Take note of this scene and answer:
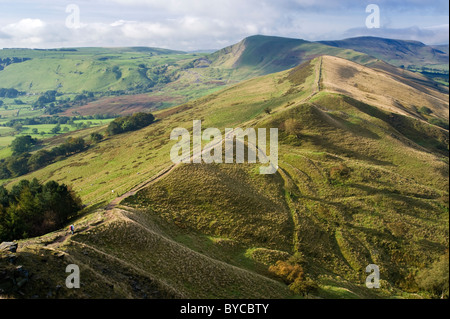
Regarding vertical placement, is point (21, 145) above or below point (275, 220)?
above

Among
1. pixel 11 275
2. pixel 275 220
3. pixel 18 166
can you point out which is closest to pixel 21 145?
pixel 18 166

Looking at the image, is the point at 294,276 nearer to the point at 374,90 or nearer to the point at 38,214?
the point at 38,214

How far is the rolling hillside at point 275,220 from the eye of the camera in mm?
28719

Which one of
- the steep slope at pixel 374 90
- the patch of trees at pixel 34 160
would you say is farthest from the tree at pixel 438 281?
the patch of trees at pixel 34 160

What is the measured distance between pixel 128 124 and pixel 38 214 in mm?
128678

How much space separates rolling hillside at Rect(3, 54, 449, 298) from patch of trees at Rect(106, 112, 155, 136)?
64.2 metres

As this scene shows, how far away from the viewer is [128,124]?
163500mm

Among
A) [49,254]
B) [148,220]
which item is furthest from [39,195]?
[49,254]

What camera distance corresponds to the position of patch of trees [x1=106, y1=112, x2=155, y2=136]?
6363 inches

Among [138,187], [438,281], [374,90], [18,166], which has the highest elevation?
[374,90]

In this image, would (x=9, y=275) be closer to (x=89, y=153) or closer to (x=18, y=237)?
(x=18, y=237)

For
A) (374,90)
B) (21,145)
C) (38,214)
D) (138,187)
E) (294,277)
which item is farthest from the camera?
(21,145)

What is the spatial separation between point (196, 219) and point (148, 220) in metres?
8.72

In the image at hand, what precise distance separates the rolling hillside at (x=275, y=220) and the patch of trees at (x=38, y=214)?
482 centimetres
